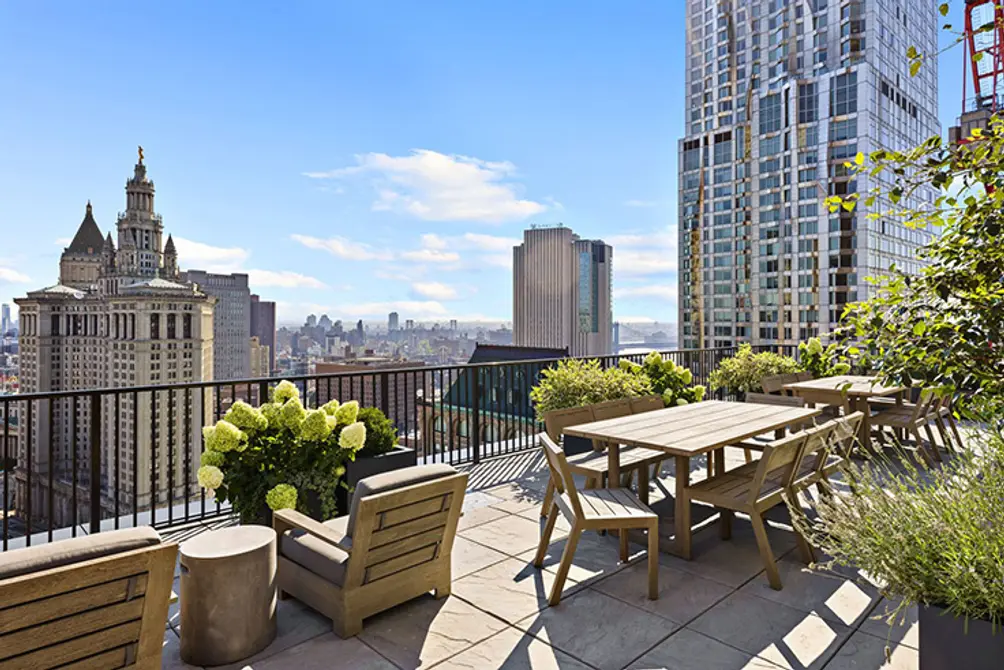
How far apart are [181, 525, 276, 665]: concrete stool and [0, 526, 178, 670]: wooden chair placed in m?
0.48

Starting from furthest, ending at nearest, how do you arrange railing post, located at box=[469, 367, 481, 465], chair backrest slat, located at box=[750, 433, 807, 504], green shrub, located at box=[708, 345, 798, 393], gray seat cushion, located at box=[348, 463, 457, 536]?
green shrub, located at box=[708, 345, 798, 393] → railing post, located at box=[469, 367, 481, 465] → chair backrest slat, located at box=[750, 433, 807, 504] → gray seat cushion, located at box=[348, 463, 457, 536]

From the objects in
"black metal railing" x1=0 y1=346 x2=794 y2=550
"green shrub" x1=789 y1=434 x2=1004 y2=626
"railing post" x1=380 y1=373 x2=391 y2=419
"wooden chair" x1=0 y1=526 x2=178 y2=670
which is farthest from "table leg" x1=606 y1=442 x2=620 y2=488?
"wooden chair" x1=0 y1=526 x2=178 y2=670

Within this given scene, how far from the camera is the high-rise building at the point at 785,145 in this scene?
4372cm

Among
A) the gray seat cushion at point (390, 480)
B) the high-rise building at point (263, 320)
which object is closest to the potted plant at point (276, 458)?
the gray seat cushion at point (390, 480)

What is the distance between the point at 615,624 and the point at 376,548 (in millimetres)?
1170

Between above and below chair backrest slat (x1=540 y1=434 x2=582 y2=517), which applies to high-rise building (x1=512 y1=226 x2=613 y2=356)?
above

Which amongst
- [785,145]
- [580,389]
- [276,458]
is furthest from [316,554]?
[785,145]

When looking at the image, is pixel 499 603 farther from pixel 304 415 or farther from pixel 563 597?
pixel 304 415

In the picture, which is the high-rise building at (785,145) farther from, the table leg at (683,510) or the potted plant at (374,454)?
the potted plant at (374,454)

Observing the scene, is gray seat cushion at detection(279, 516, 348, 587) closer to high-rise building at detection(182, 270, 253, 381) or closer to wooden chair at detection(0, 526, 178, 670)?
wooden chair at detection(0, 526, 178, 670)

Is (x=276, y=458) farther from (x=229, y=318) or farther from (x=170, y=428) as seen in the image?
(x=229, y=318)

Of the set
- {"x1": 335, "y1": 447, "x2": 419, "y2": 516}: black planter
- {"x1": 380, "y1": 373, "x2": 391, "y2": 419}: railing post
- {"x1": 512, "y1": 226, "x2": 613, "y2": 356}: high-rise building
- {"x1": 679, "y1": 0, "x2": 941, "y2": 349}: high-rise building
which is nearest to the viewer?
{"x1": 335, "y1": 447, "x2": 419, "y2": 516}: black planter

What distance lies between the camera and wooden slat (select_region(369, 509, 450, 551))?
257 cm

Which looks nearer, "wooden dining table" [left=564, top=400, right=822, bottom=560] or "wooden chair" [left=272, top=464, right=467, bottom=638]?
"wooden chair" [left=272, top=464, right=467, bottom=638]
